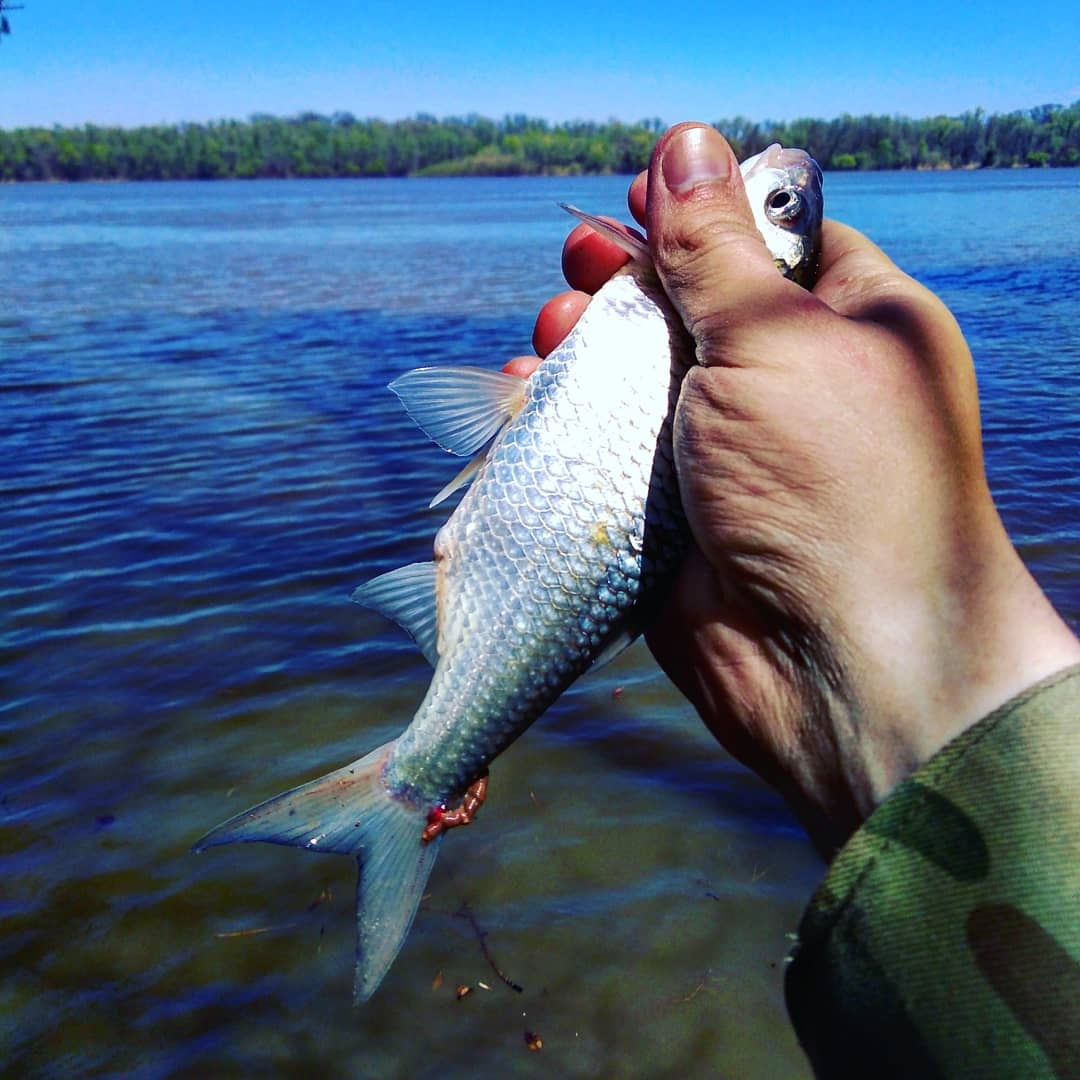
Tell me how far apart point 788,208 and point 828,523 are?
4.73ft

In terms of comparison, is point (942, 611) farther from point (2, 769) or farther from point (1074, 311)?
point (1074, 311)

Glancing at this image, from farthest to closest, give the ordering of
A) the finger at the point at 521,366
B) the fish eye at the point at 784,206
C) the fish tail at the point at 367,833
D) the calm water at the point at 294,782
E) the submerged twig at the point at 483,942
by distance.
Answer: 1. the submerged twig at the point at 483,942
2. the calm water at the point at 294,782
3. the finger at the point at 521,366
4. the fish eye at the point at 784,206
5. the fish tail at the point at 367,833

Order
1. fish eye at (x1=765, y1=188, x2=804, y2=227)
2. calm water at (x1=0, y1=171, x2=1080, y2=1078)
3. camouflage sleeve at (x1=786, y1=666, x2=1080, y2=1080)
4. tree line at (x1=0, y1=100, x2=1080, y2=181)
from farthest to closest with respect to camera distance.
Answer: tree line at (x1=0, y1=100, x2=1080, y2=181) → calm water at (x1=0, y1=171, x2=1080, y2=1078) → fish eye at (x1=765, y1=188, x2=804, y2=227) → camouflage sleeve at (x1=786, y1=666, x2=1080, y2=1080)

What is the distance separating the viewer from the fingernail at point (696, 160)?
2912 millimetres

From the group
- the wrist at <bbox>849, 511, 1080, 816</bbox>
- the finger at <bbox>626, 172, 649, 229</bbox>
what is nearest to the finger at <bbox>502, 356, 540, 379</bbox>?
the finger at <bbox>626, 172, 649, 229</bbox>

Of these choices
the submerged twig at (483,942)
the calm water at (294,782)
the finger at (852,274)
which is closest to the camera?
the finger at (852,274)

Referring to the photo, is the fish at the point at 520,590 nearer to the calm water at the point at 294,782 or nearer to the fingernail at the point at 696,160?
the fingernail at the point at 696,160

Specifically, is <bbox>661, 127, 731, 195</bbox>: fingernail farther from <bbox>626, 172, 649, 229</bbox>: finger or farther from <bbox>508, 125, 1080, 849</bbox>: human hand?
<bbox>626, 172, 649, 229</bbox>: finger

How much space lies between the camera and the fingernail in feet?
9.55

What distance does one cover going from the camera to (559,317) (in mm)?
3785

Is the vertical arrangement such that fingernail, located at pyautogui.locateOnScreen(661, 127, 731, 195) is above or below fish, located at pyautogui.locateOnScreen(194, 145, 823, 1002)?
above

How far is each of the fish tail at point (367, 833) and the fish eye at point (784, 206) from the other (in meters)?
2.17

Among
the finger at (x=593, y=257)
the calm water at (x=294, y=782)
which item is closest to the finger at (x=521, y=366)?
the finger at (x=593, y=257)

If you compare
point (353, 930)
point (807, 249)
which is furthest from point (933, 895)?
point (353, 930)
